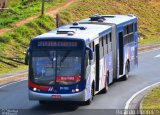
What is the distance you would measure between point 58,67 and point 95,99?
340 cm

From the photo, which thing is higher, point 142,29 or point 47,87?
point 47,87

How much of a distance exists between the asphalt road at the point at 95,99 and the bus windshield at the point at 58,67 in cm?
110

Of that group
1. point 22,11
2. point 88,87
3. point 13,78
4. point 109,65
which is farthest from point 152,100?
point 22,11

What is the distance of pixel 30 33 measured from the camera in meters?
50.3

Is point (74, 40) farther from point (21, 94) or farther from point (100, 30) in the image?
point (21, 94)

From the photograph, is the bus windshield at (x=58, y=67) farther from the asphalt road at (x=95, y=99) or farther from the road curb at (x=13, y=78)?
the road curb at (x=13, y=78)

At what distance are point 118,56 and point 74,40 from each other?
761 cm

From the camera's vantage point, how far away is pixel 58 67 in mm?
24484

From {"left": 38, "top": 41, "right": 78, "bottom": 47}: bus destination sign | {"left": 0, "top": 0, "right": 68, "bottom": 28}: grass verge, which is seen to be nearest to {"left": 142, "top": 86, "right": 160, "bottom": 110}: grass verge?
{"left": 38, "top": 41, "right": 78, "bottom": 47}: bus destination sign

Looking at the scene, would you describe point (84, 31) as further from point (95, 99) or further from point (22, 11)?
point (22, 11)

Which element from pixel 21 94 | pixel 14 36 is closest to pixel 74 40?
pixel 21 94

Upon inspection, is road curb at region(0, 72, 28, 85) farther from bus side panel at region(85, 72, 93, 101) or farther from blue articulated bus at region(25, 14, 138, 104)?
bus side panel at region(85, 72, 93, 101)

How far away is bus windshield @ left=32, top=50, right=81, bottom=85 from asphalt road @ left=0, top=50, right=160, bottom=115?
110cm

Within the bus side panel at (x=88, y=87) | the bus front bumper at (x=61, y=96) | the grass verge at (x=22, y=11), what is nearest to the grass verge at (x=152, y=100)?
the bus side panel at (x=88, y=87)
